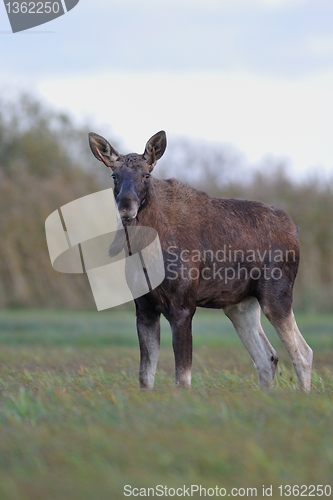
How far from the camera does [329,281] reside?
18.1 meters

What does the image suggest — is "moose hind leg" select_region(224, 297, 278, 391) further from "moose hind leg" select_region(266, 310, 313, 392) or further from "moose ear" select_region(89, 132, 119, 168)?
"moose ear" select_region(89, 132, 119, 168)

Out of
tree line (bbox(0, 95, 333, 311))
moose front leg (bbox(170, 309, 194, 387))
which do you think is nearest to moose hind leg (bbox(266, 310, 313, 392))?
moose front leg (bbox(170, 309, 194, 387))

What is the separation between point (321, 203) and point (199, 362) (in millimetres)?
11524

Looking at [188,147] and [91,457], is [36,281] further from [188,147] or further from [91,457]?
[188,147]

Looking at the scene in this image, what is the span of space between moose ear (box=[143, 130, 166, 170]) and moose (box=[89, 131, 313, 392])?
1 cm

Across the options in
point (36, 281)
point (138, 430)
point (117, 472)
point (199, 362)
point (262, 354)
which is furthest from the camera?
point (36, 281)

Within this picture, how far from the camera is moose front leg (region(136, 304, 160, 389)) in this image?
6215 millimetres

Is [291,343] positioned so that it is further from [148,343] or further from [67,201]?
[67,201]

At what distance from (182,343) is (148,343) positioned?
0.45 meters

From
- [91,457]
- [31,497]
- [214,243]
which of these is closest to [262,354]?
[214,243]

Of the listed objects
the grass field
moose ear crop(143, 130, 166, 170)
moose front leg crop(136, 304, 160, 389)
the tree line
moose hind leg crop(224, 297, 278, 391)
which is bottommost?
the tree line

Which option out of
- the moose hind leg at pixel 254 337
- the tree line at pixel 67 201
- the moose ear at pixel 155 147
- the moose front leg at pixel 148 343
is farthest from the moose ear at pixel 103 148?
the tree line at pixel 67 201

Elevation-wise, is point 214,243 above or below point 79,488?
below

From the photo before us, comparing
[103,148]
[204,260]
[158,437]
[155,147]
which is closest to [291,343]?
[204,260]
